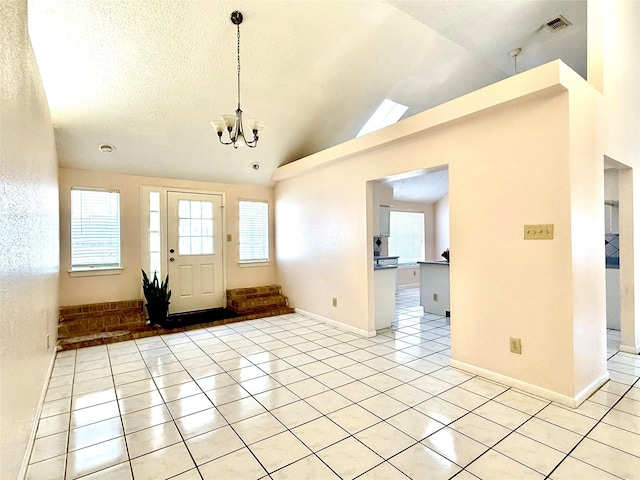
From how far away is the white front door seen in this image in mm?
5137

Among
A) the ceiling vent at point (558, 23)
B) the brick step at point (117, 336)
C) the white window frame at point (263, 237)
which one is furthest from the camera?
the white window frame at point (263, 237)

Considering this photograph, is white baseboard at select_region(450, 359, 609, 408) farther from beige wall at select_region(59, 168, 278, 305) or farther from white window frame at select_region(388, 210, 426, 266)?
white window frame at select_region(388, 210, 426, 266)

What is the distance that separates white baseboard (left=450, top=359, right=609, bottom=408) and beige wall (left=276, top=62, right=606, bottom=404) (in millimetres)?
11

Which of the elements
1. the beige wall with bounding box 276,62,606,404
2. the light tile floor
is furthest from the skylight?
the light tile floor

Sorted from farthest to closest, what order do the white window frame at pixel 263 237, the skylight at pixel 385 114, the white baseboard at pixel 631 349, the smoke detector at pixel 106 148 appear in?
the white window frame at pixel 263 237, the skylight at pixel 385 114, the smoke detector at pixel 106 148, the white baseboard at pixel 631 349

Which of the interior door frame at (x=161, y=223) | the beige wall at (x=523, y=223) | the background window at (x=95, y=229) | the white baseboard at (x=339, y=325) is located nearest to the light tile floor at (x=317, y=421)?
the beige wall at (x=523, y=223)

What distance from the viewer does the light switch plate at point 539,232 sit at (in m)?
2.39

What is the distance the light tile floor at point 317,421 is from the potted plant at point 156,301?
44.8 inches

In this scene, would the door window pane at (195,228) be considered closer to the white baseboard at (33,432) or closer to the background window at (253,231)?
the background window at (253,231)

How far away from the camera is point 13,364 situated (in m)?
1.59

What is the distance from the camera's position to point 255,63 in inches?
139

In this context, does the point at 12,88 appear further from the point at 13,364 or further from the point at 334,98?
the point at 334,98

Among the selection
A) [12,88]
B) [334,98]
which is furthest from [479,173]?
[12,88]

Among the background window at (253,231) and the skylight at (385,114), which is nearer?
the skylight at (385,114)
